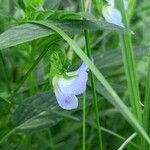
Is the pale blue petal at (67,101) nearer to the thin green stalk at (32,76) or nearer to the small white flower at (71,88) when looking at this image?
the small white flower at (71,88)

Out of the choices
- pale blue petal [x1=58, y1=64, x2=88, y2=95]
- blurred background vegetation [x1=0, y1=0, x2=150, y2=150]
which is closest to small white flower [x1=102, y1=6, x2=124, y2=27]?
blurred background vegetation [x1=0, y1=0, x2=150, y2=150]

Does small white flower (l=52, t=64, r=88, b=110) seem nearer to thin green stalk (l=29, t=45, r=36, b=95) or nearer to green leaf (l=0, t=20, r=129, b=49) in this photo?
green leaf (l=0, t=20, r=129, b=49)

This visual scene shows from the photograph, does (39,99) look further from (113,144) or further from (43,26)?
(113,144)

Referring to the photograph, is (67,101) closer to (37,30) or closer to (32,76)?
(37,30)

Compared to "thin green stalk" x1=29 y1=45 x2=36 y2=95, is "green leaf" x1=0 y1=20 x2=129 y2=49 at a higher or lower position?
higher

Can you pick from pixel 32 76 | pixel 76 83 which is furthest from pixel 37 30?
pixel 32 76

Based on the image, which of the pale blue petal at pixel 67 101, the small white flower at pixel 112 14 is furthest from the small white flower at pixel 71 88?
the small white flower at pixel 112 14
